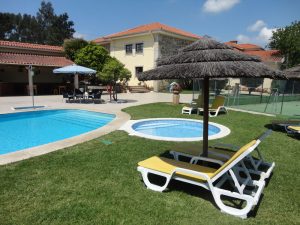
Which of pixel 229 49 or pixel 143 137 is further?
pixel 143 137

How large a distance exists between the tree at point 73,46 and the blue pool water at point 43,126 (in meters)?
15.4

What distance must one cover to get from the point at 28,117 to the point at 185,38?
22.2 metres

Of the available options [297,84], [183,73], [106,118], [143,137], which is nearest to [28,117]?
[106,118]

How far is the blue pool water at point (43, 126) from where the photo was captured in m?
9.20

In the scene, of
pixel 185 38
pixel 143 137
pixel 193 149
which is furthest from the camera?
Answer: pixel 185 38

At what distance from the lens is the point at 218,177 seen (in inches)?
154

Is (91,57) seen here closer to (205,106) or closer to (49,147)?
(49,147)

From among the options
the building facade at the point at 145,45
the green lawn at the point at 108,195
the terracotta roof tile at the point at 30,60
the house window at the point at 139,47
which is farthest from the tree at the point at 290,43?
the green lawn at the point at 108,195

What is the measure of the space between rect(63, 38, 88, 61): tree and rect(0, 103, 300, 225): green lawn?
78.5 ft

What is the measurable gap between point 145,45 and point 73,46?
795 cm

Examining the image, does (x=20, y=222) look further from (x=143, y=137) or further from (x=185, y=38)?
(x=185, y=38)

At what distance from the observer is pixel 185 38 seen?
101ft

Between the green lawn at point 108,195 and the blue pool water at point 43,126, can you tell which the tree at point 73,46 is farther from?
the green lawn at point 108,195

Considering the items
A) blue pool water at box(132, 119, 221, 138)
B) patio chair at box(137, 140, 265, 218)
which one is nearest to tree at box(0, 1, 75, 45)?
blue pool water at box(132, 119, 221, 138)
